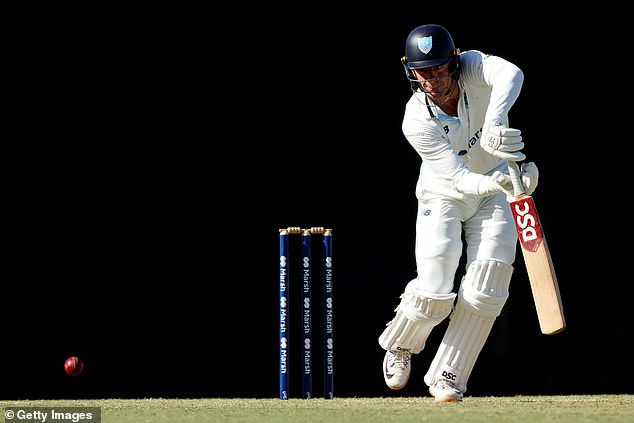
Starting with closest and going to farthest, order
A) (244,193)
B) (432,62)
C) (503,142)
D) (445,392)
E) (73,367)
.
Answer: (503,142) < (432,62) < (445,392) < (73,367) < (244,193)

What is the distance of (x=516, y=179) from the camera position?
14.3 feet

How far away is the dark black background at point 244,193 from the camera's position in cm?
616

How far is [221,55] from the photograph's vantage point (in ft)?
21.3

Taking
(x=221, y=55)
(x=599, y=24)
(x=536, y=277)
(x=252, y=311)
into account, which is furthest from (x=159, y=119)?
(x=536, y=277)

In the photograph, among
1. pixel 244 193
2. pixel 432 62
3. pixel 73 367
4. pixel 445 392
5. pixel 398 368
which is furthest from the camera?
pixel 244 193

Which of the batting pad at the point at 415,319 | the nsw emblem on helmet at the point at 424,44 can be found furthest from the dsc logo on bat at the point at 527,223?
the nsw emblem on helmet at the point at 424,44

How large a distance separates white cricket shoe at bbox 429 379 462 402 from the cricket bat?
0.42 metres

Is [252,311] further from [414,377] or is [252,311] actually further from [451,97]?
[451,97]

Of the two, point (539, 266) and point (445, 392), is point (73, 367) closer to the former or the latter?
point (445, 392)

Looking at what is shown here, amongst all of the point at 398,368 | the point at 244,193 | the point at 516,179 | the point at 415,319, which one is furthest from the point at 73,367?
the point at 516,179

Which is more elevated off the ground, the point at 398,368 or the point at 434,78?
the point at 434,78

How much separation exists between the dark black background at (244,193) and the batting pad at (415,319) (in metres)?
1.32

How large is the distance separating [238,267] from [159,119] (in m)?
0.77

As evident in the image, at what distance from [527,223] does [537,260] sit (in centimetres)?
12
